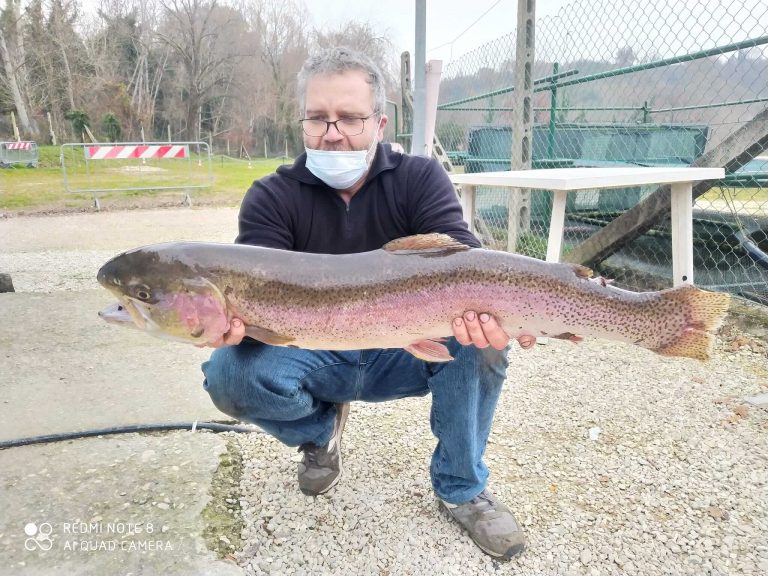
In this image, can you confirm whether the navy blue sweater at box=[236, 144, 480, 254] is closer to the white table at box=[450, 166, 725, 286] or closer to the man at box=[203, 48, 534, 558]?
the man at box=[203, 48, 534, 558]

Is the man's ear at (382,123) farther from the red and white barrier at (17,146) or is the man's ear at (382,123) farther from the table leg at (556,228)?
the red and white barrier at (17,146)

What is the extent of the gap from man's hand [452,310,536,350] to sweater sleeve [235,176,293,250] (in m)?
0.95

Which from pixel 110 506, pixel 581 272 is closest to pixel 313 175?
pixel 581 272

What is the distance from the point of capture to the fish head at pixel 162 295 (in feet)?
7.04

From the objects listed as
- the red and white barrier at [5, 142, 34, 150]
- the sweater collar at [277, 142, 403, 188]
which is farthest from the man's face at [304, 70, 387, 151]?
the red and white barrier at [5, 142, 34, 150]

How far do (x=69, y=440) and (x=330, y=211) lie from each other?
5.90ft

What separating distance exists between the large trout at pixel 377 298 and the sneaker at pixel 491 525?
0.71m

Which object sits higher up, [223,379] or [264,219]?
[264,219]

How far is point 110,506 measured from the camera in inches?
98.2

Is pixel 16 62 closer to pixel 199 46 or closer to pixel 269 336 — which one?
pixel 199 46

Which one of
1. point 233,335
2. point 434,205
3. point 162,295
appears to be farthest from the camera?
point 434,205

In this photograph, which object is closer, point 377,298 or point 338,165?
point 377,298

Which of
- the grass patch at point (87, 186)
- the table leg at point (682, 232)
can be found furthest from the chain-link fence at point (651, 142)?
the grass patch at point (87, 186)

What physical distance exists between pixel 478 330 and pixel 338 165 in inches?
40.6
